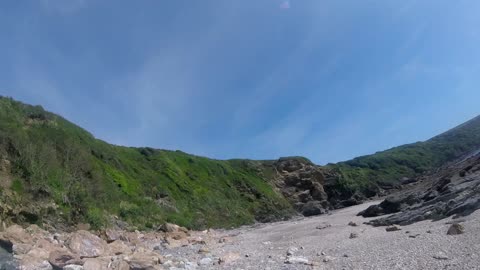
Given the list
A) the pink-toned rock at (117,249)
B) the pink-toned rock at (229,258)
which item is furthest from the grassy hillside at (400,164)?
the pink-toned rock at (229,258)

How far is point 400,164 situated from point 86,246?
130 meters

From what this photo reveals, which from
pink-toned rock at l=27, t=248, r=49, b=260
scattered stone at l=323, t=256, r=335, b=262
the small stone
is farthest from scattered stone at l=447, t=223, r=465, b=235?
pink-toned rock at l=27, t=248, r=49, b=260

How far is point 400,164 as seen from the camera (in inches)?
5251

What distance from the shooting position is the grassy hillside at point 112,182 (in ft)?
94.4

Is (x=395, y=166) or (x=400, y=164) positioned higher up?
(x=400, y=164)

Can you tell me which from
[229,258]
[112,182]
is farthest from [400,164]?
[229,258]

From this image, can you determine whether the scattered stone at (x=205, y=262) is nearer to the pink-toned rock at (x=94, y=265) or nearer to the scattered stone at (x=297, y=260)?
the scattered stone at (x=297, y=260)

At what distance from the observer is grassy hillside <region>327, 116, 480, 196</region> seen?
94.8 m

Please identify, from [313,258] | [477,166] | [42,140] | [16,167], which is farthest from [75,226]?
[477,166]

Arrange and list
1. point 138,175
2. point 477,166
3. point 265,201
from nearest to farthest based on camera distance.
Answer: point 477,166 → point 138,175 → point 265,201

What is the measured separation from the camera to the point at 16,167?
94.4 ft

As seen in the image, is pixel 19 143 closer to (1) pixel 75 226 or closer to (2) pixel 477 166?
(1) pixel 75 226

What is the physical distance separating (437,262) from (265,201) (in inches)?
2563

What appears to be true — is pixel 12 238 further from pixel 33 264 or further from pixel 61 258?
pixel 61 258
